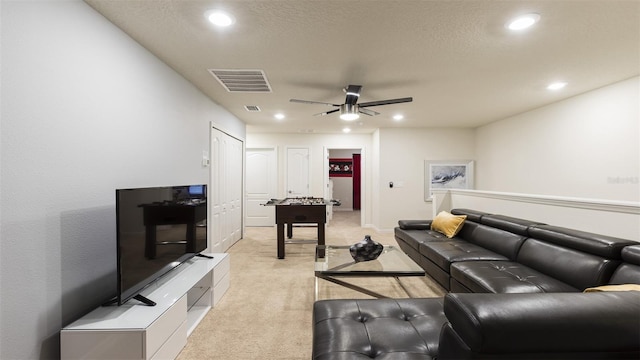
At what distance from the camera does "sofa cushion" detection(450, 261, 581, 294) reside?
1998 mm

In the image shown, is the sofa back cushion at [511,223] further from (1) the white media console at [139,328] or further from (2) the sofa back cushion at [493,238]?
(1) the white media console at [139,328]

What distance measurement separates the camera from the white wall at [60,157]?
1.35 m

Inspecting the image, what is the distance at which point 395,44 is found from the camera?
7.68 ft

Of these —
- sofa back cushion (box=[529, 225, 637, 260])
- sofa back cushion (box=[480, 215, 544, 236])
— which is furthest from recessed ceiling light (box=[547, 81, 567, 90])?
sofa back cushion (box=[529, 225, 637, 260])

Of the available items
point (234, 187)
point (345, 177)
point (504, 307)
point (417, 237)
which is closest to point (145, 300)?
point (504, 307)

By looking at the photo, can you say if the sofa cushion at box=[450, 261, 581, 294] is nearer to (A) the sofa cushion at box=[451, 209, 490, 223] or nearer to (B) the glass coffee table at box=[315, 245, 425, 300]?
(B) the glass coffee table at box=[315, 245, 425, 300]

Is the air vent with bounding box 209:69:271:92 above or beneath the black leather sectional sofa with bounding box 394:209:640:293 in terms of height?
above

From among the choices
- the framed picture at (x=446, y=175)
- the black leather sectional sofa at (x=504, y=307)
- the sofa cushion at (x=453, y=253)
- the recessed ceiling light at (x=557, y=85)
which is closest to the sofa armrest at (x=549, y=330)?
the black leather sectional sofa at (x=504, y=307)

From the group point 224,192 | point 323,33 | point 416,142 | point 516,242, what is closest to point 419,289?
point 516,242

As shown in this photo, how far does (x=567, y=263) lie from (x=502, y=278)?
0.53 m

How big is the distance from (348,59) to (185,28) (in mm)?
1443

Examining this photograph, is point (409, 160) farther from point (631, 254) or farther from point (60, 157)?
point (60, 157)

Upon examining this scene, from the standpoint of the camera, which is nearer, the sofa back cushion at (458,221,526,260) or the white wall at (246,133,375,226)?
the sofa back cushion at (458,221,526,260)

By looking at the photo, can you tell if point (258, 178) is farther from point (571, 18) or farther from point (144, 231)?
point (571, 18)
